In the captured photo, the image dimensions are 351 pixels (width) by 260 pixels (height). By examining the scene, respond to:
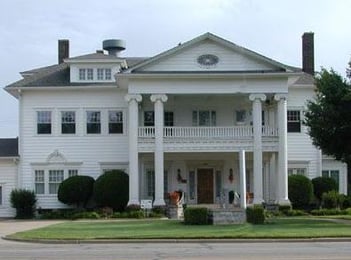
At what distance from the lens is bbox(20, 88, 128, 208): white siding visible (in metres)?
47.8

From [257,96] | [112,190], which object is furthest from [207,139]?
[112,190]

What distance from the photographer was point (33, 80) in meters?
48.2

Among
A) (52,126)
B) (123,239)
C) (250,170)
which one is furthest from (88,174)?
(123,239)

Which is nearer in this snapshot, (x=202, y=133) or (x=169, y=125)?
(x=202, y=133)

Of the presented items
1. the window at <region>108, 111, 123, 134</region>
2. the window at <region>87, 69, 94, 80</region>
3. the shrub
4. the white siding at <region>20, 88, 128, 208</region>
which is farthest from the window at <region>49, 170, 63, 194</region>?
the shrub

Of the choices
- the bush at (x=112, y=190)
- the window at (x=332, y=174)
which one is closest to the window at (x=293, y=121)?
the window at (x=332, y=174)

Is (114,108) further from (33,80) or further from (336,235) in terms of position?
(336,235)

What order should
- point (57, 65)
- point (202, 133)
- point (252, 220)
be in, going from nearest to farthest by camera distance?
point (252, 220) < point (202, 133) < point (57, 65)

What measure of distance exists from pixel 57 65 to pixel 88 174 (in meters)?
9.76

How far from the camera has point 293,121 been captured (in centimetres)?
4872

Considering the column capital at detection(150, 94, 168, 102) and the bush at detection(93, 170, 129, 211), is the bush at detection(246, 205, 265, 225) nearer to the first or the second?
the column capital at detection(150, 94, 168, 102)

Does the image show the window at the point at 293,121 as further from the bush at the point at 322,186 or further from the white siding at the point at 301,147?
the bush at the point at 322,186

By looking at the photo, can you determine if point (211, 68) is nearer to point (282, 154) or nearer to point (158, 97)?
point (158, 97)

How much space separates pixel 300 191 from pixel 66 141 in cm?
1525
